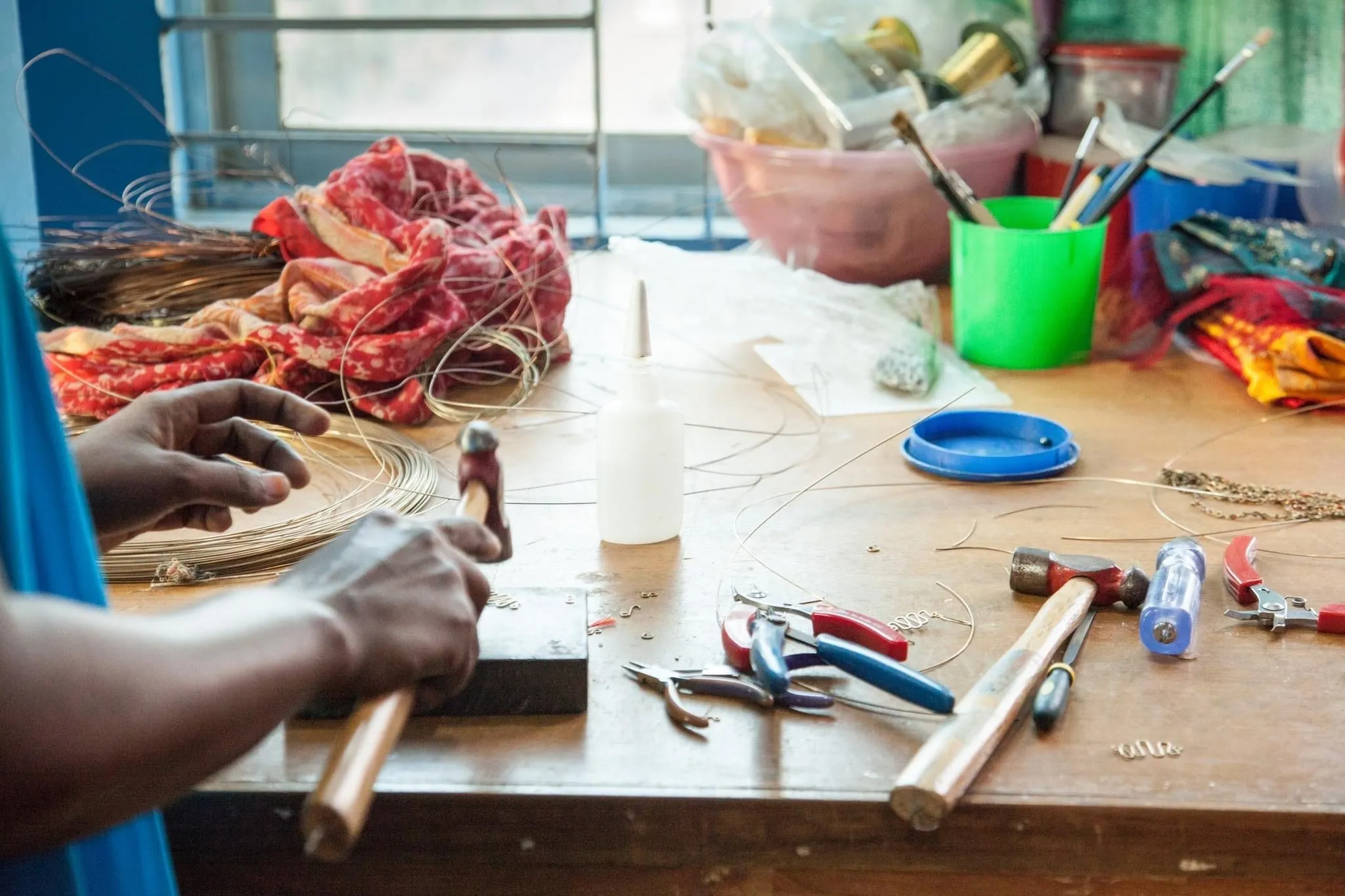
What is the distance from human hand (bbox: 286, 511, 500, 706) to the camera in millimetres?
635

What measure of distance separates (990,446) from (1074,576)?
1.16ft

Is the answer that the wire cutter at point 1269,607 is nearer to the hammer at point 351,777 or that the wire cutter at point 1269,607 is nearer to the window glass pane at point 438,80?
the hammer at point 351,777

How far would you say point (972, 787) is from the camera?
0.73m

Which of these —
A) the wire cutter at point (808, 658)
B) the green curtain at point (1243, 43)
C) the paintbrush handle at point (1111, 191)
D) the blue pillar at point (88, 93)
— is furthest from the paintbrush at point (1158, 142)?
the blue pillar at point (88, 93)

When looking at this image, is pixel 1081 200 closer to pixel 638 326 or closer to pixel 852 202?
pixel 852 202

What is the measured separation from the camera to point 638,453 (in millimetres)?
1033

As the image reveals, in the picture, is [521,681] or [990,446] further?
[990,446]

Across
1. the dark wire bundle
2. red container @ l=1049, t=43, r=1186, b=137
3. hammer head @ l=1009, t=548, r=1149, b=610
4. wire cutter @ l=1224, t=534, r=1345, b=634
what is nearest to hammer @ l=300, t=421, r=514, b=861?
hammer head @ l=1009, t=548, r=1149, b=610

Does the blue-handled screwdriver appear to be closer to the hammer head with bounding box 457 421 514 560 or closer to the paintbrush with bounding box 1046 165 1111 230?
the hammer head with bounding box 457 421 514 560

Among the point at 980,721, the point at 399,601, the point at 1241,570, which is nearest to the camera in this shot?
the point at 399,601

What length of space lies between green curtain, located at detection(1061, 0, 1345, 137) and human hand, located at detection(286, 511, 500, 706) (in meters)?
1.53

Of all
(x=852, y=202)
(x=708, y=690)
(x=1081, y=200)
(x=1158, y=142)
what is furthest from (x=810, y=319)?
(x=708, y=690)

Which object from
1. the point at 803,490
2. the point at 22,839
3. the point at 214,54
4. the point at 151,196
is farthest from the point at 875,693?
the point at 214,54

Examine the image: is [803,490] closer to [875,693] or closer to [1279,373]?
[875,693]
